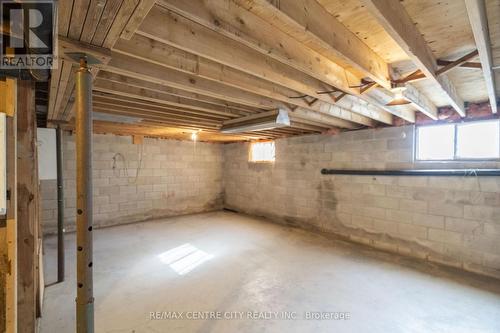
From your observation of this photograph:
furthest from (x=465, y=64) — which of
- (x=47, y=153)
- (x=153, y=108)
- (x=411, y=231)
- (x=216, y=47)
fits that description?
(x=47, y=153)

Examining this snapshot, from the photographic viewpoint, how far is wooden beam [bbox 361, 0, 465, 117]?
3.59 ft

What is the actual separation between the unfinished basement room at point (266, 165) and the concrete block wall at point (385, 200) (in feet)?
0.08

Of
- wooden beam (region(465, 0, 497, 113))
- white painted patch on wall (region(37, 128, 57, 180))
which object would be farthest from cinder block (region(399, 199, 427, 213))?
white painted patch on wall (region(37, 128, 57, 180))

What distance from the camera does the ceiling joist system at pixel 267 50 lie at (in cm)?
112

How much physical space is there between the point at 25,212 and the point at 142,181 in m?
4.34

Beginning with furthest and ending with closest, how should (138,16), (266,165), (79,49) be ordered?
(266,165)
(79,49)
(138,16)

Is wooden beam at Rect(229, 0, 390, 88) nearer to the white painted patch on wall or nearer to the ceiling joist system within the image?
the ceiling joist system

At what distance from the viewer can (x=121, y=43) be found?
57.0 inches

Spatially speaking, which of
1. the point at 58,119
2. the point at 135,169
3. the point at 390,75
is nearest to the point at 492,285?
the point at 390,75

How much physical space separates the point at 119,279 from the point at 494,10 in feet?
13.0

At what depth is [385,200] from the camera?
3855 millimetres

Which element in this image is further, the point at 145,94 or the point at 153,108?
the point at 153,108

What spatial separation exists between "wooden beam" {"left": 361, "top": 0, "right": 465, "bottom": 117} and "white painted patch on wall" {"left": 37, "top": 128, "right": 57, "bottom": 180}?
3265mm

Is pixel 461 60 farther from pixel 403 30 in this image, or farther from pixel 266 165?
pixel 266 165
